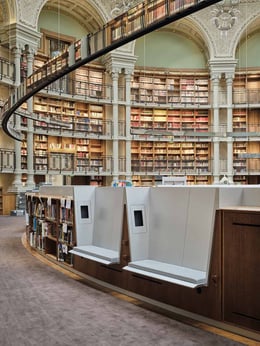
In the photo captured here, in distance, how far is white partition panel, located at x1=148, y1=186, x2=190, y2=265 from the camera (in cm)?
431

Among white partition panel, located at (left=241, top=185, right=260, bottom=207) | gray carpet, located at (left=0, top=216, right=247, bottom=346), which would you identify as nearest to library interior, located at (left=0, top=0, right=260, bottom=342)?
white partition panel, located at (left=241, top=185, right=260, bottom=207)

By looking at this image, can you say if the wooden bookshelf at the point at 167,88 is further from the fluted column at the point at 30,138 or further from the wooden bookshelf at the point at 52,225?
the wooden bookshelf at the point at 52,225

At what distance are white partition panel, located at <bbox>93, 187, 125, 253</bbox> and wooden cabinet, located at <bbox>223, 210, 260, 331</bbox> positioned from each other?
1.62m

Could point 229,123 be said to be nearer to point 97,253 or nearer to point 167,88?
point 167,88

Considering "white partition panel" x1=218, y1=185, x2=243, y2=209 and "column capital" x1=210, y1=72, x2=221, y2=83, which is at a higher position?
"column capital" x1=210, y1=72, x2=221, y2=83

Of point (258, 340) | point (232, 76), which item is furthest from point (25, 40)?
point (258, 340)

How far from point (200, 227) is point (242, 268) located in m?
0.68

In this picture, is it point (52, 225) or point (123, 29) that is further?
point (52, 225)

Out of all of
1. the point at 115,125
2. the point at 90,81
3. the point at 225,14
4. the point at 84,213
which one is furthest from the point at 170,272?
the point at 90,81

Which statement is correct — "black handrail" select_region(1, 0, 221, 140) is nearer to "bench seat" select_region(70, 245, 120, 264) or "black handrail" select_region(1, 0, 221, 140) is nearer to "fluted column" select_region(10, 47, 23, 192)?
"bench seat" select_region(70, 245, 120, 264)

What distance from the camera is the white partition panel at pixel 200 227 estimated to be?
12.9ft

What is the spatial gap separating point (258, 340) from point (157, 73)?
1773 cm

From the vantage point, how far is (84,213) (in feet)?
19.0

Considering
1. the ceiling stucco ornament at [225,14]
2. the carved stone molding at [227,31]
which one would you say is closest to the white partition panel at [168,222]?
the ceiling stucco ornament at [225,14]
